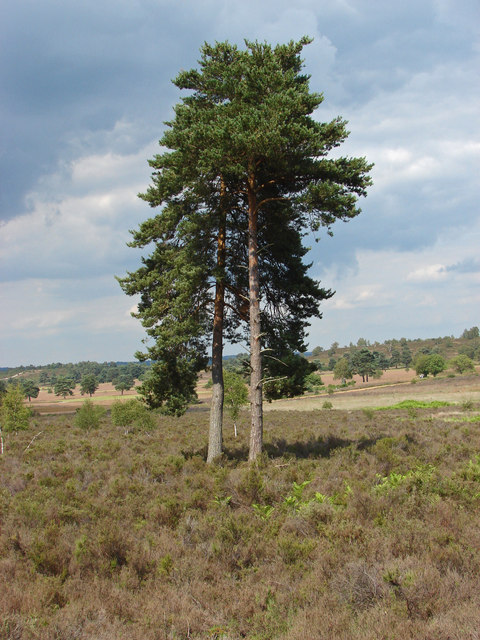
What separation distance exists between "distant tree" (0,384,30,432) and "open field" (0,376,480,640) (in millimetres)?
13359

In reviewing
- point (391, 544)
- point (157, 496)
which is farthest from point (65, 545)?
point (391, 544)

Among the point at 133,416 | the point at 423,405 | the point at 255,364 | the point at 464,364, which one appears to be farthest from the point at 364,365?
the point at 255,364

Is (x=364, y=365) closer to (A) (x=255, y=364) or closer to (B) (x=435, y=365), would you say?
(B) (x=435, y=365)

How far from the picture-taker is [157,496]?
30.8ft

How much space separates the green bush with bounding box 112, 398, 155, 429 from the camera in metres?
27.4

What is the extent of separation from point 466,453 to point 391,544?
33.8 feet

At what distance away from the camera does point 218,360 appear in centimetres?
1355

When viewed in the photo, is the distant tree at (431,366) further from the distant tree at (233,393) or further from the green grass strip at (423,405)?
the distant tree at (233,393)

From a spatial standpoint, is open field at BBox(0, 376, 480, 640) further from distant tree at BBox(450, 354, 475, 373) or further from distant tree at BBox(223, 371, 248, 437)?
distant tree at BBox(450, 354, 475, 373)

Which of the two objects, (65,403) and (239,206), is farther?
(65,403)

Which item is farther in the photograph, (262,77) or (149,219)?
(149,219)

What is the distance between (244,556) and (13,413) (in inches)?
844

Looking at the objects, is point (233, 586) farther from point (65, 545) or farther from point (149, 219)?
point (149, 219)

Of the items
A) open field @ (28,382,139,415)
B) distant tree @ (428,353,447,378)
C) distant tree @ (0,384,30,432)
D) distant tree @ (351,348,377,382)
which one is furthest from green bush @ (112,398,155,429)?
distant tree @ (351,348,377,382)
